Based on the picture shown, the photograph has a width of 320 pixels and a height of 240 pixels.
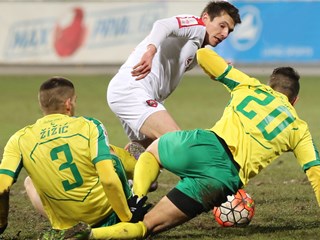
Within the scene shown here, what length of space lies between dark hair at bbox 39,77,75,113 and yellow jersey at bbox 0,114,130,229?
0.07 metres

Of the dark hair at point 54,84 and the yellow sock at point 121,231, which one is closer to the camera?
the yellow sock at point 121,231

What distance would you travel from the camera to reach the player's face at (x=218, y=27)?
760 centimetres

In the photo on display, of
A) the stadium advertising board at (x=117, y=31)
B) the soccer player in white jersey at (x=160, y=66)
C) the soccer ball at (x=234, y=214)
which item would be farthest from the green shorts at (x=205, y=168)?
the stadium advertising board at (x=117, y=31)

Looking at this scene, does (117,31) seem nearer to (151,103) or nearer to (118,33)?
(118,33)

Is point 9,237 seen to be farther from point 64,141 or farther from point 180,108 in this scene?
point 180,108

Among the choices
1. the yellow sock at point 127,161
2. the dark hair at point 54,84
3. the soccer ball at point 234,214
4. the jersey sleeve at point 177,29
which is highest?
the dark hair at point 54,84

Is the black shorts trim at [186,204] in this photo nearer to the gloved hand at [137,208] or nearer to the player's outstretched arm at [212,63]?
the gloved hand at [137,208]

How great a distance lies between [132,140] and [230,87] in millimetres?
1875

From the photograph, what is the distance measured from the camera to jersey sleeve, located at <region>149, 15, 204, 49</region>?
7391 millimetres

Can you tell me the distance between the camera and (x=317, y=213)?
24.3ft

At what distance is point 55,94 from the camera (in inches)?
231

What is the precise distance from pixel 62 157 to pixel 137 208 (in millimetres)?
681

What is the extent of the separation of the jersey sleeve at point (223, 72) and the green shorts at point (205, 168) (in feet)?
1.46

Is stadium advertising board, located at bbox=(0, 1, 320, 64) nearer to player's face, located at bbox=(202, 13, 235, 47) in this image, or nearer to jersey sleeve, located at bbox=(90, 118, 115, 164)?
player's face, located at bbox=(202, 13, 235, 47)
